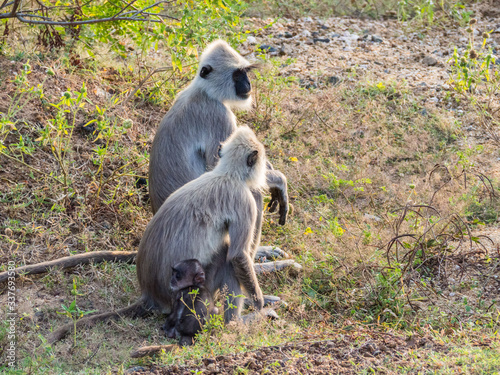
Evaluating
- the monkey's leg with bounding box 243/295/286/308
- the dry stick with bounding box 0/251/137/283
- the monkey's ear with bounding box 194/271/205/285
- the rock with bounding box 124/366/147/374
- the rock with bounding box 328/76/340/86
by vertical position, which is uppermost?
the rock with bounding box 328/76/340/86

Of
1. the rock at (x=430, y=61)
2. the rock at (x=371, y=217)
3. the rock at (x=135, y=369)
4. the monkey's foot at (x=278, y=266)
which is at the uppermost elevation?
the rock at (x=430, y=61)

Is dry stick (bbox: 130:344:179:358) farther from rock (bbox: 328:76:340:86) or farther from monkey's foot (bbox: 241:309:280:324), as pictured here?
rock (bbox: 328:76:340:86)

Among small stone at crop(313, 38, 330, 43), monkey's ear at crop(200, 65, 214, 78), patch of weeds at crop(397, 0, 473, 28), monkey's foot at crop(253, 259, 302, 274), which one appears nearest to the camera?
monkey's foot at crop(253, 259, 302, 274)

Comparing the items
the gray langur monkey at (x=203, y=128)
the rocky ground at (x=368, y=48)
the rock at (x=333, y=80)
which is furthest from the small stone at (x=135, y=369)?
the rock at (x=333, y=80)

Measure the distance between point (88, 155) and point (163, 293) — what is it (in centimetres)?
206

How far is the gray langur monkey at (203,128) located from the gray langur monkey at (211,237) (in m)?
0.78

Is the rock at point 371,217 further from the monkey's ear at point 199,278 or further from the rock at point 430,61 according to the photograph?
the rock at point 430,61

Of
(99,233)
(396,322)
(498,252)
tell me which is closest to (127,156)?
(99,233)

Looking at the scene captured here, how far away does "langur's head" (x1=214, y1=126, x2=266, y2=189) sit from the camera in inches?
144

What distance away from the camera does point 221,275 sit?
140 inches

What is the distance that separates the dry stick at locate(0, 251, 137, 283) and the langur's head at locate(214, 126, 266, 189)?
1.06 meters

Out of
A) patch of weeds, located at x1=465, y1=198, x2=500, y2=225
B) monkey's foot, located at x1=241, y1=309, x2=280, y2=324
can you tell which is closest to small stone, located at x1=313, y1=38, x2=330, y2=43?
patch of weeds, located at x1=465, y1=198, x2=500, y2=225

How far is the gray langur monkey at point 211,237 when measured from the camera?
3.43 meters

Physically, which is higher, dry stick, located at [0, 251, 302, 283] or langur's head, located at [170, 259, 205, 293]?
langur's head, located at [170, 259, 205, 293]
